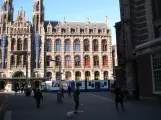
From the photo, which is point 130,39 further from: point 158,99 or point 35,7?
point 35,7

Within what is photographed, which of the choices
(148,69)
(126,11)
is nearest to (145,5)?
(126,11)

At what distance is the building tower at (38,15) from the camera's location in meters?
58.4

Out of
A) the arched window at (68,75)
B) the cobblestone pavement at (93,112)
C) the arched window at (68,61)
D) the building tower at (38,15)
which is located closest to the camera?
the cobblestone pavement at (93,112)

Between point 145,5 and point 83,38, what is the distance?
4026 centimetres

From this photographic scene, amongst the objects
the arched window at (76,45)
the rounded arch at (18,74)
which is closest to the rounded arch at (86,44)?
the arched window at (76,45)

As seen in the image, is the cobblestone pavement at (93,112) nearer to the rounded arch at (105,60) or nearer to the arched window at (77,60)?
the arched window at (77,60)

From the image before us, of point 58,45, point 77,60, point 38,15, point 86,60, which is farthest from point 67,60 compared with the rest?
point 38,15

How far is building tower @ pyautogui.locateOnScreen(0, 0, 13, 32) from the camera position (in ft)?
190

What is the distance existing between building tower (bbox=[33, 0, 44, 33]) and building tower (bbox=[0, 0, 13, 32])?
760 cm

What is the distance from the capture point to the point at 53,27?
6172 centimetres

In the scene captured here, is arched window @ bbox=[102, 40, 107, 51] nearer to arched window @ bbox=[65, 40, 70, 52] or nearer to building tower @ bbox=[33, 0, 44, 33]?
arched window @ bbox=[65, 40, 70, 52]

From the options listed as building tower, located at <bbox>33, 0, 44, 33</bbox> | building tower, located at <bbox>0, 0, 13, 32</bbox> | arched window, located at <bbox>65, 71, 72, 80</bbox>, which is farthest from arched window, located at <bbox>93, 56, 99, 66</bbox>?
building tower, located at <bbox>0, 0, 13, 32</bbox>

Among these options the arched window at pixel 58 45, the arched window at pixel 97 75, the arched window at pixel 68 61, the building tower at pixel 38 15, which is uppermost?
the building tower at pixel 38 15

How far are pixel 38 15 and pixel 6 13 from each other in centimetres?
943
